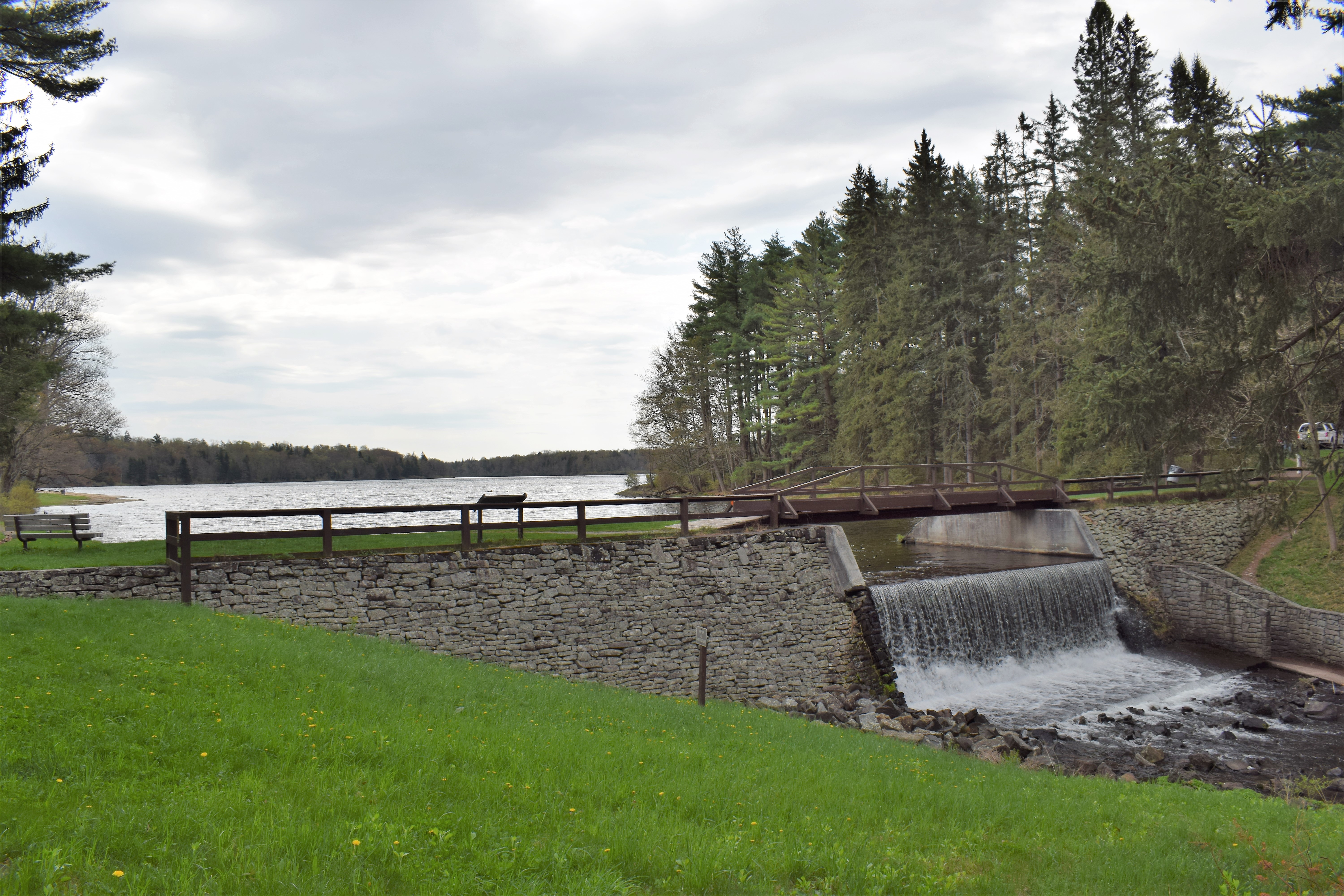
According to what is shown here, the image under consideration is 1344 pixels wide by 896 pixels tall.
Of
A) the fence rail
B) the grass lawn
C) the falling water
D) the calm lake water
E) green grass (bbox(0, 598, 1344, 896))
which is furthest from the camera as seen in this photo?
the calm lake water

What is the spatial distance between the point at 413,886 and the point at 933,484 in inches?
701

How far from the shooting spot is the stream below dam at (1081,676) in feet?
43.8

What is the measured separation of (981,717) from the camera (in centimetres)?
1373

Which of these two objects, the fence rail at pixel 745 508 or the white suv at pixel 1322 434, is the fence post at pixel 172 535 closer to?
the fence rail at pixel 745 508

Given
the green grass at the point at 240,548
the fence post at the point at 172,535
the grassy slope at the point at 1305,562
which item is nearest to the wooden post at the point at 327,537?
the green grass at the point at 240,548

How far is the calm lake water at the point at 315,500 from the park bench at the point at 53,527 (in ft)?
6.73

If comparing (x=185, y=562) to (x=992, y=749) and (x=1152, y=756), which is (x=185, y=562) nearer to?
(x=992, y=749)

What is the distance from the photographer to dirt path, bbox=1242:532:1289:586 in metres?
21.7

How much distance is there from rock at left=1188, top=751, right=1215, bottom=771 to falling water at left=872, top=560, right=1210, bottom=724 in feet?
9.54

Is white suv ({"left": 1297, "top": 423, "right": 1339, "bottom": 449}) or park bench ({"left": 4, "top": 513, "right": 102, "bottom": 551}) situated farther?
white suv ({"left": 1297, "top": 423, "right": 1339, "bottom": 449})

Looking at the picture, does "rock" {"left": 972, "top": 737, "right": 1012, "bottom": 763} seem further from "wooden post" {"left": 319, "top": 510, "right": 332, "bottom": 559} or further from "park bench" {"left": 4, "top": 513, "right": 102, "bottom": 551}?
"park bench" {"left": 4, "top": 513, "right": 102, "bottom": 551}

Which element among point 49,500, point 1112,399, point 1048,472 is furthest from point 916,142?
point 49,500

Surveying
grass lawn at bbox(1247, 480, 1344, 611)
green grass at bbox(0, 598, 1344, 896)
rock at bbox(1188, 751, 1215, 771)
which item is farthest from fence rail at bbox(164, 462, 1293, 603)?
rock at bbox(1188, 751, 1215, 771)

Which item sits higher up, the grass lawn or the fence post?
the fence post
